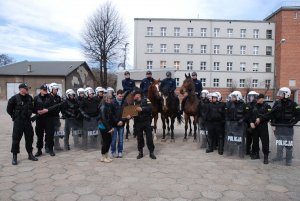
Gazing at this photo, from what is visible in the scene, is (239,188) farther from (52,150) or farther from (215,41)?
(215,41)

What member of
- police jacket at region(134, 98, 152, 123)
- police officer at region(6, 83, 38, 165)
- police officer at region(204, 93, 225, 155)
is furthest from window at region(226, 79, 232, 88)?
police officer at region(6, 83, 38, 165)

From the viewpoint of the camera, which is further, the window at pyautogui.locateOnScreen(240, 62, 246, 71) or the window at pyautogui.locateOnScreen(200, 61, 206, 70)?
the window at pyautogui.locateOnScreen(240, 62, 246, 71)

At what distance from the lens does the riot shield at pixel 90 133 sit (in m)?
8.87

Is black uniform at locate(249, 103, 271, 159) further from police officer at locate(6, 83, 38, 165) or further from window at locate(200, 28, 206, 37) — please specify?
window at locate(200, 28, 206, 37)

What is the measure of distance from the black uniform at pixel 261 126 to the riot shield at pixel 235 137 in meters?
0.32

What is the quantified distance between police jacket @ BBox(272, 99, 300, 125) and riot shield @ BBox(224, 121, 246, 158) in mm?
988

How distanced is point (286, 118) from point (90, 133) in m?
5.76

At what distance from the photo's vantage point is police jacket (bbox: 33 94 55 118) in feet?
25.7

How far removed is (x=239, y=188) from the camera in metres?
5.75

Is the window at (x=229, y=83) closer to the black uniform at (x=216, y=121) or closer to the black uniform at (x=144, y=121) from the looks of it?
the black uniform at (x=216, y=121)

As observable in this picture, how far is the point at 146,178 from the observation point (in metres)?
6.27

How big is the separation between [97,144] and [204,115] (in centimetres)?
361

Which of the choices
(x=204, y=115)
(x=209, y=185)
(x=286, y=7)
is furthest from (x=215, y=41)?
(x=209, y=185)

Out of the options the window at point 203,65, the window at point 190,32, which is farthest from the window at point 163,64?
the window at point 190,32
